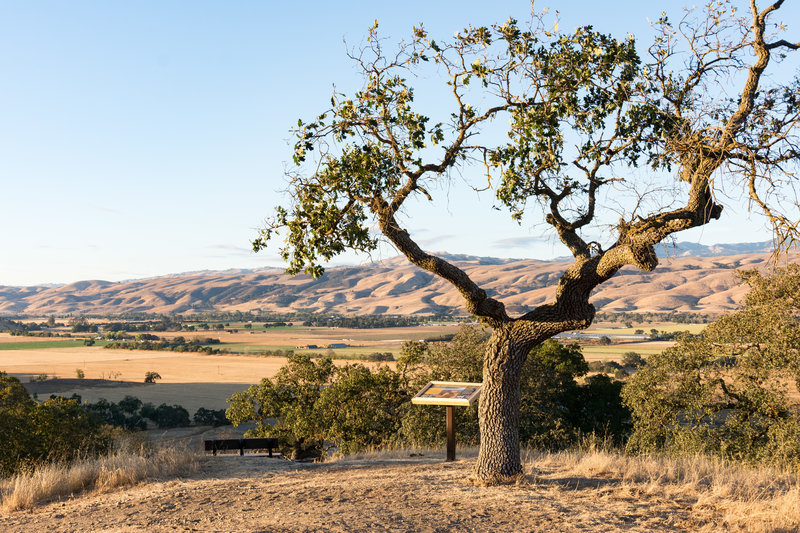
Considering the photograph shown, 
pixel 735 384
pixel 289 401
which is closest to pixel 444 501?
pixel 735 384

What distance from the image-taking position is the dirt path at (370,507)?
758 cm

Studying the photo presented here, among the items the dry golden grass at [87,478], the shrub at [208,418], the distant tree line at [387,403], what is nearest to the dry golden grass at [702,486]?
the dry golden grass at [87,478]

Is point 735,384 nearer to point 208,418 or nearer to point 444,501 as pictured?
point 444,501

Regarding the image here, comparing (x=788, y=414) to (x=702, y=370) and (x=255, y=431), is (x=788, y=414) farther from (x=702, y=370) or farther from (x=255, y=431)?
(x=255, y=431)

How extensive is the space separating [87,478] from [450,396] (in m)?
6.87

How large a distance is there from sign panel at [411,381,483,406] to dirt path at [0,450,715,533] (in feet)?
4.51

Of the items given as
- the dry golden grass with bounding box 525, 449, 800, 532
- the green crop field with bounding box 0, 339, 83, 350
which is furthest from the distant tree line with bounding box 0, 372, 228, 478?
the green crop field with bounding box 0, 339, 83, 350

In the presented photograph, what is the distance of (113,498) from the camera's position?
9742 millimetres

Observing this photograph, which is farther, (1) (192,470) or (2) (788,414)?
(2) (788,414)

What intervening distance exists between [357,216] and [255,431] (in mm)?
21095

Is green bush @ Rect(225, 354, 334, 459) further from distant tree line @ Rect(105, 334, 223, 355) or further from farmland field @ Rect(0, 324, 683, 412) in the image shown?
distant tree line @ Rect(105, 334, 223, 355)

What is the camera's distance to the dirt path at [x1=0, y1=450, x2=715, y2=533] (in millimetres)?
7582

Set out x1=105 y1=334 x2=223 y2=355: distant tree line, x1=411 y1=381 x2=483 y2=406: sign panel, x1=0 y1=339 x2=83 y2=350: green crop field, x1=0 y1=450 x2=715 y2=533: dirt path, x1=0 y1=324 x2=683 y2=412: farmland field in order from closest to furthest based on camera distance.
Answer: x1=0 y1=450 x2=715 y2=533: dirt path < x1=411 y1=381 x2=483 y2=406: sign panel < x1=0 y1=324 x2=683 y2=412: farmland field < x1=105 y1=334 x2=223 y2=355: distant tree line < x1=0 y1=339 x2=83 y2=350: green crop field

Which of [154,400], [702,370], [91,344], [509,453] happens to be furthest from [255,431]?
[91,344]
